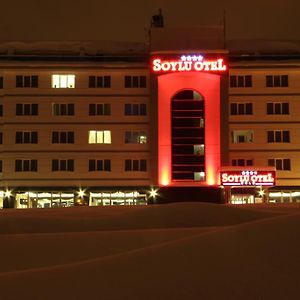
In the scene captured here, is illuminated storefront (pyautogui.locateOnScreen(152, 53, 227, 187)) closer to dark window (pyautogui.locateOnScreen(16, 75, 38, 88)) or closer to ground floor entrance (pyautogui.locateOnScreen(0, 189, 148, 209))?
ground floor entrance (pyautogui.locateOnScreen(0, 189, 148, 209))

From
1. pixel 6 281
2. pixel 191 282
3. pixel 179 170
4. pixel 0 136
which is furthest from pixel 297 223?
pixel 0 136

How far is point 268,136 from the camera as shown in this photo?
58.4m

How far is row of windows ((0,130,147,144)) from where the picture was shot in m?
57.8

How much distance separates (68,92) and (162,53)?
30.4ft

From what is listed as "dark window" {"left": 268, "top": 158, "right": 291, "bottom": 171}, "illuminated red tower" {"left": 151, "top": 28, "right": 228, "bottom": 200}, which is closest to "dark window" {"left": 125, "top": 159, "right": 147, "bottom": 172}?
"illuminated red tower" {"left": 151, "top": 28, "right": 228, "bottom": 200}

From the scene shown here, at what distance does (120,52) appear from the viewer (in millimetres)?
60250

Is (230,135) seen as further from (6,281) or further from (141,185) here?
(6,281)

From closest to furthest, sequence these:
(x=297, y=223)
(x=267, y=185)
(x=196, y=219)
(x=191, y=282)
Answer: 1. (x=191, y=282)
2. (x=297, y=223)
3. (x=196, y=219)
4. (x=267, y=185)

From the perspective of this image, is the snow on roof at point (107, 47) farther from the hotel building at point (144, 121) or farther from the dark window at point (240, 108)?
the dark window at point (240, 108)

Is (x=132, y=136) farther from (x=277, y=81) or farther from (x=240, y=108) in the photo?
(x=277, y=81)

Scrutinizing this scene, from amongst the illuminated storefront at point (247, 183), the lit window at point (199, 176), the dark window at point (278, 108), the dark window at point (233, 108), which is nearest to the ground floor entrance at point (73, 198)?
the lit window at point (199, 176)

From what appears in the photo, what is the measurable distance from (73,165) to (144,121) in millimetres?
7554

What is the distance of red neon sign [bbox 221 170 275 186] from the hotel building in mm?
1252

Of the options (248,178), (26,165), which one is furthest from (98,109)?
(248,178)
